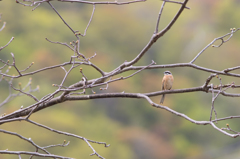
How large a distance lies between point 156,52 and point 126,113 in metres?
5.81

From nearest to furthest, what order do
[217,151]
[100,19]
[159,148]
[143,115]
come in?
[217,151], [159,148], [143,115], [100,19]

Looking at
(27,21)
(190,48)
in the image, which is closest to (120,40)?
(190,48)

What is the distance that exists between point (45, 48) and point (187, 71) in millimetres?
11312

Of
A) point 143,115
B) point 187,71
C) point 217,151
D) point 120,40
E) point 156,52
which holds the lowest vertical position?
point 217,151

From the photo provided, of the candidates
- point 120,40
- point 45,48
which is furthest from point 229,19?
point 45,48

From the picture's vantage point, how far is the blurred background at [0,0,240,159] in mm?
24125

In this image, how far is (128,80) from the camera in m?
29.7

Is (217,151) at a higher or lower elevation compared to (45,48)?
lower

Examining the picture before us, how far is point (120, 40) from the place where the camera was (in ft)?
110

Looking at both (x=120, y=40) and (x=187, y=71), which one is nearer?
(x=187, y=71)

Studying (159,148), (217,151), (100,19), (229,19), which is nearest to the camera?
(217,151)

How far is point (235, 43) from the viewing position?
98.3ft

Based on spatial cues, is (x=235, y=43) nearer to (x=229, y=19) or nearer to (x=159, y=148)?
(x=229, y=19)

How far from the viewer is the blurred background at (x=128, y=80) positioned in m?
24.1
